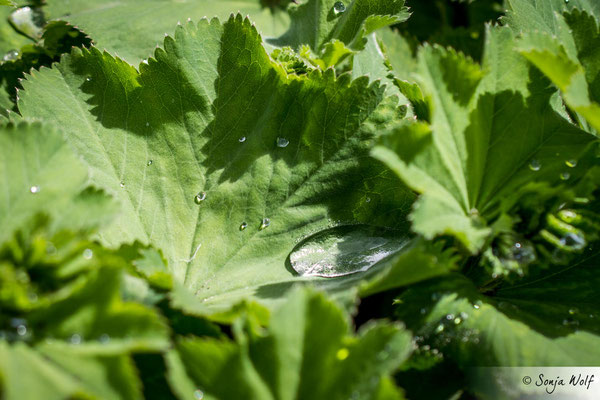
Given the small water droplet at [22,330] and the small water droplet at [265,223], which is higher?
the small water droplet at [22,330]

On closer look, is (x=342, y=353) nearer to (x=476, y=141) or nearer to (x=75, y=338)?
(x=75, y=338)

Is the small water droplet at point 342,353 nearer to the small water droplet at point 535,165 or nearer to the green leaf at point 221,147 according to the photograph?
the green leaf at point 221,147

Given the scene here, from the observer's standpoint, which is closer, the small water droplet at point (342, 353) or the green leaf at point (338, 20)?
the small water droplet at point (342, 353)

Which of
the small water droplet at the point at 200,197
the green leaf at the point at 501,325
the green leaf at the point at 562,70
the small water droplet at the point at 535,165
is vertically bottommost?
the green leaf at the point at 501,325

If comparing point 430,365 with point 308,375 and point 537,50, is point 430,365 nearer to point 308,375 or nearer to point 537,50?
point 308,375

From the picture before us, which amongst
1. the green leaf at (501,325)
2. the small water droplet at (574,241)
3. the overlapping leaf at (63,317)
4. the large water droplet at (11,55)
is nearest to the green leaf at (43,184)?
the overlapping leaf at (63,317)

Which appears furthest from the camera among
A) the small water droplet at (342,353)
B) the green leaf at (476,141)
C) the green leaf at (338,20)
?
the green leaf at (338,20)

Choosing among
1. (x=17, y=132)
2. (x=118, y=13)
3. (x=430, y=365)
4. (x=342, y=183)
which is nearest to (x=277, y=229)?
(x=342, y=183)
